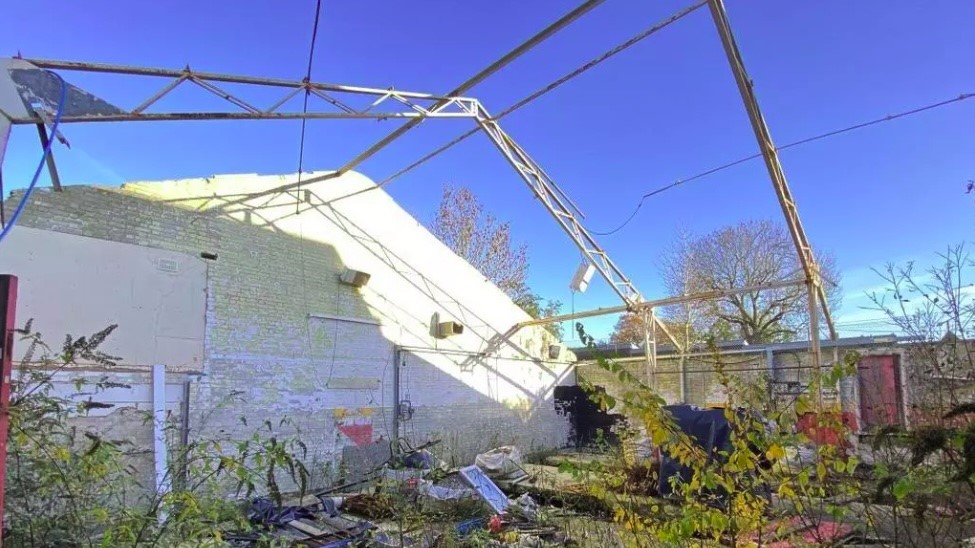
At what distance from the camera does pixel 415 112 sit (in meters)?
8.59

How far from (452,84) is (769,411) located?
726 centimetres

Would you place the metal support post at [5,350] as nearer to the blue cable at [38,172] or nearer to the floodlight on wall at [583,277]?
the blue cable at [38,172]

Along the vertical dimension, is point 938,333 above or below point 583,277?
below

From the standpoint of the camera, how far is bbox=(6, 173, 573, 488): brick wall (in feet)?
28.8

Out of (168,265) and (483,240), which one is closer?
(168,265)

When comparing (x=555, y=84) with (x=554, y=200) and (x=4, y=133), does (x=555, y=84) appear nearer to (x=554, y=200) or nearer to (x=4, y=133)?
(x=554, y=200)

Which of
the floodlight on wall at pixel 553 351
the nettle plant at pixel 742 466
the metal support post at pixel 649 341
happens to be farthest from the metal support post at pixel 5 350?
the floodlight on wall at pixel 553 351

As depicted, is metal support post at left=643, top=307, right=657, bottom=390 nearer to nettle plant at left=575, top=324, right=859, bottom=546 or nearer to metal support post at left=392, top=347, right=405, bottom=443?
metal support post at left=392, top=347, right=405, bottom=443

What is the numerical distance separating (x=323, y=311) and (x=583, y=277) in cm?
602

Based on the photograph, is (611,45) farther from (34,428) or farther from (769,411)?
(34,428)

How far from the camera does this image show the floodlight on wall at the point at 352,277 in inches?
436

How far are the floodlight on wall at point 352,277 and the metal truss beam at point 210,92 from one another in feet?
12.2

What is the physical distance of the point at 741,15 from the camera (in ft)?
25.3

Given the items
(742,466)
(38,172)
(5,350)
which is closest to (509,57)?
(38,172)
